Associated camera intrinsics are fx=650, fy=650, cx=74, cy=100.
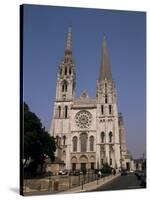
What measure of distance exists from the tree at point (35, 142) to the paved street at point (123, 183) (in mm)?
1500

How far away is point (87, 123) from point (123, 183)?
174cm

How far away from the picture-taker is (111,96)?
1656cm

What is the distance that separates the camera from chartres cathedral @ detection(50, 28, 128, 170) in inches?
629

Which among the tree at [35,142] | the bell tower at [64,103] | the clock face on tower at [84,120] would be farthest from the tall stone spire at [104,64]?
the tree at [35,142]

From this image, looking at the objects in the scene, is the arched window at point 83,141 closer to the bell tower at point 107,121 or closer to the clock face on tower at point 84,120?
the clock face on tower at point 84,120

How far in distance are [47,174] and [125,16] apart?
440cm

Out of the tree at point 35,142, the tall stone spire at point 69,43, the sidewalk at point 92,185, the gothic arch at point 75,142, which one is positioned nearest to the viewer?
the tree at point 35,142

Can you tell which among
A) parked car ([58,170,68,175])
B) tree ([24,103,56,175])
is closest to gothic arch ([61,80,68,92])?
tree ([24,103,56,175])

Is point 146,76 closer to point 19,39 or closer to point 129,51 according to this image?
point 129,51

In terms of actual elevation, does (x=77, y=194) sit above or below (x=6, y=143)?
below

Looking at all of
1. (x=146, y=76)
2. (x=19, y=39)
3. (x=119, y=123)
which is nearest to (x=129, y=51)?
(x=146, y=76)

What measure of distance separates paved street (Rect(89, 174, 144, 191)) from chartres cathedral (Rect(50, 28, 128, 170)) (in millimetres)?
464

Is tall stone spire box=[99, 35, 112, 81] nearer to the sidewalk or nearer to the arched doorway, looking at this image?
the arched doorway

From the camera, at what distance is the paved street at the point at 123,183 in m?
15.7
